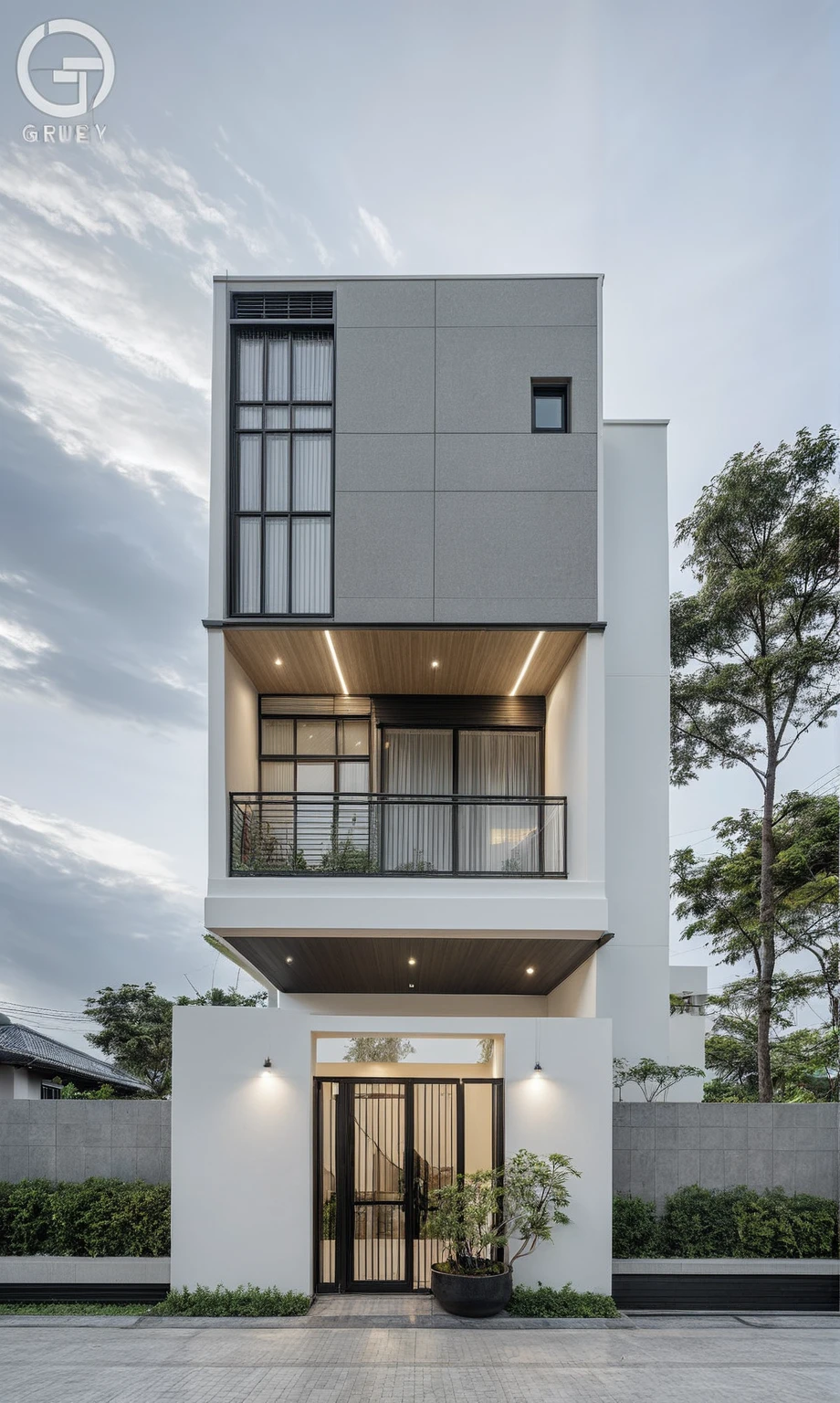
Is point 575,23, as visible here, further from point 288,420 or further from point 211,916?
point 211,916

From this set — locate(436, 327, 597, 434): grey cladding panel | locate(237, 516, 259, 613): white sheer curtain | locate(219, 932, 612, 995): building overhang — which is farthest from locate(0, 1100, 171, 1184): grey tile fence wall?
locate(436, 327, 597, 434): grey cladding panel

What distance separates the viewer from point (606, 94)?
253 inches

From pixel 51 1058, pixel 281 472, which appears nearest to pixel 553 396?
pixel 281 472

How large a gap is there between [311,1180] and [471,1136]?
1.67 m

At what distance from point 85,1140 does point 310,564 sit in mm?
6810

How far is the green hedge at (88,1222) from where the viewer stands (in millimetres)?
9836

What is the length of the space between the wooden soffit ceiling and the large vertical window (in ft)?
1.84

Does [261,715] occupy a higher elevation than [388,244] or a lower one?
lower

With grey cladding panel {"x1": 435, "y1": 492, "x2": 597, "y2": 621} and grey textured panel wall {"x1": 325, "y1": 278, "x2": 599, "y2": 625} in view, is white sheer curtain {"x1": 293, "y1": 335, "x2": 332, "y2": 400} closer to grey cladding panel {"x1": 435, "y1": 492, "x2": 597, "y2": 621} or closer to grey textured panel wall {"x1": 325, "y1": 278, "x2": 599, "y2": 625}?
grey textured panel wall {"x1": 325, "y1": 278, "x2": 599, "y2": 625}

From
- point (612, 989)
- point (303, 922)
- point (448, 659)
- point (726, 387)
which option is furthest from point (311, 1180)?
point (726, 387)

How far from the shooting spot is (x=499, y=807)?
12539mm

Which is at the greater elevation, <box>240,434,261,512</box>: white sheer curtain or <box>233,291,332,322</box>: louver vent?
<box>233,291,332,322</box>: louver vent

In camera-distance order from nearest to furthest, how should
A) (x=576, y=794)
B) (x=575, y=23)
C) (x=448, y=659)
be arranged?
(x=575, y=23)
(x=576, y=794)
(x=448, y=659)

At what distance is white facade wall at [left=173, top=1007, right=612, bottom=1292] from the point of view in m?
9.28
